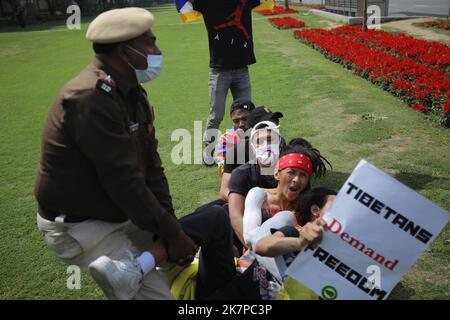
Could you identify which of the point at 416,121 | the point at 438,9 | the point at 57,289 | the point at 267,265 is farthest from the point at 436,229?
the point at 438,9

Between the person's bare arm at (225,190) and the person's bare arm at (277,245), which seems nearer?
A: the person's bare arm at (277,245)

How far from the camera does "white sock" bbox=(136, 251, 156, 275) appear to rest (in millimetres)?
2475

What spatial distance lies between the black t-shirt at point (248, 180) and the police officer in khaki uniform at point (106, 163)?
1.03m

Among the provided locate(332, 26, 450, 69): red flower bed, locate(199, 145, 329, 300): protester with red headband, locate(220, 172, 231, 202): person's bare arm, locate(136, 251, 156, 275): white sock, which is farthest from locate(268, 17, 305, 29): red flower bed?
locate(136, 251, 156, 275): white sock

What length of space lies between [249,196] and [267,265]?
1.79 ft

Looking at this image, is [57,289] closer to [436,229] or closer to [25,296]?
[25,296]

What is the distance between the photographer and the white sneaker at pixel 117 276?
2.24 metres

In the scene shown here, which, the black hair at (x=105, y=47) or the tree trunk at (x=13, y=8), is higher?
the tree trunk at (x=13, y=8)

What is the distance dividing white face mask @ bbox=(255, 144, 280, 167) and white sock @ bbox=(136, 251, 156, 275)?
1544 mm

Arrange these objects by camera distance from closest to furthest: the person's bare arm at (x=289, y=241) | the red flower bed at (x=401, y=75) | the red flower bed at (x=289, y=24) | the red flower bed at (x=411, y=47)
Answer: the person's bare arm at (x=289, y=241)
the red flower bed at (x=401, y=75)
the red flower bed at (x=411, y=47)
the red flower bed at (x=289, y=24)

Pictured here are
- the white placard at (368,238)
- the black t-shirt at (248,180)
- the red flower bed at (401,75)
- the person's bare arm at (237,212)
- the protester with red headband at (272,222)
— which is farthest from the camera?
the red flower bed at (401,75)

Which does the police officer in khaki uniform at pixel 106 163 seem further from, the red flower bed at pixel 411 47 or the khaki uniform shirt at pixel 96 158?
the red flower bed at pixel 411 47

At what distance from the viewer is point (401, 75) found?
29.5ft

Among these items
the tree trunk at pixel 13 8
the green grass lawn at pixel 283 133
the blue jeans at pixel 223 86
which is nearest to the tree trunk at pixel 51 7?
the tree trunk at pixel 13 8
